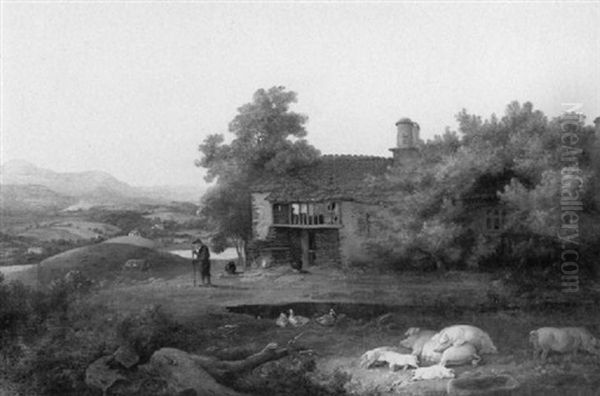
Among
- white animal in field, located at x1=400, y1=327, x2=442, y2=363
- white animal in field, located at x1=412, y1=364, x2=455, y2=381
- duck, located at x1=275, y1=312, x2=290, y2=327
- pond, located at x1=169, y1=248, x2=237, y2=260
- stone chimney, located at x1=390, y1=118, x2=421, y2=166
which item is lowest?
white animal in field, located at x1=412, y1=364, x2=455, y2=381

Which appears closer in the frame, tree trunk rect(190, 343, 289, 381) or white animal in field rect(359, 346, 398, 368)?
white animal in field rect(359, 346, 398, 368)

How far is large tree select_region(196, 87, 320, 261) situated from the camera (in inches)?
192

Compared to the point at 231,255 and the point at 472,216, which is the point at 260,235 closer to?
the point at 231,255

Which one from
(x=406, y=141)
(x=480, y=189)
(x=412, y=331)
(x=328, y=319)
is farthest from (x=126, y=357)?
(x=480, y=189)

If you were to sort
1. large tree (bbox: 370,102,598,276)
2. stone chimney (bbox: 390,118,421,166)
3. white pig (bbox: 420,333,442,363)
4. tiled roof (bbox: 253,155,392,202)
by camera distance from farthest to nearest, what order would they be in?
tiled roof (bbox: 253,155,392,202) < stone chimney (bbox: 390,118,421,166) < large tree (bbox: 370,102,598,276) < white pig (bbox: 420,333,442,363)

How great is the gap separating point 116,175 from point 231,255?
149 cm

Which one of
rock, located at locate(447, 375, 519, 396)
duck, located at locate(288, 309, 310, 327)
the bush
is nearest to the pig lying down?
rock, located at locate(447, 375, 519, 396)

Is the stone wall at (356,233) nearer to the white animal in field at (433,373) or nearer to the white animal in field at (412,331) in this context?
the white animal in field at (412,331)

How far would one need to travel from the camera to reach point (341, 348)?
430 centimetres

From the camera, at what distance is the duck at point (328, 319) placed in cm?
448

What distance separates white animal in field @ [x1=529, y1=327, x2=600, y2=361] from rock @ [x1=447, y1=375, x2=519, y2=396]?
34cm

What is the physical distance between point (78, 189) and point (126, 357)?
75.5 inches

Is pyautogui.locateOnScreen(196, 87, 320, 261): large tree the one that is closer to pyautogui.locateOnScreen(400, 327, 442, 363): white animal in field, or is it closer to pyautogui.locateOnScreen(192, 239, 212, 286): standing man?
pyautogui.locateOnScreen(192, 239, 212, 286): standing man

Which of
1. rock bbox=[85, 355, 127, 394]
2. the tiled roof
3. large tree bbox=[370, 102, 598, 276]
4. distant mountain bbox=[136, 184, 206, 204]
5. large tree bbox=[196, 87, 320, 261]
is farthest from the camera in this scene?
distant mountain bbox=[136, 184, 206, 204]
